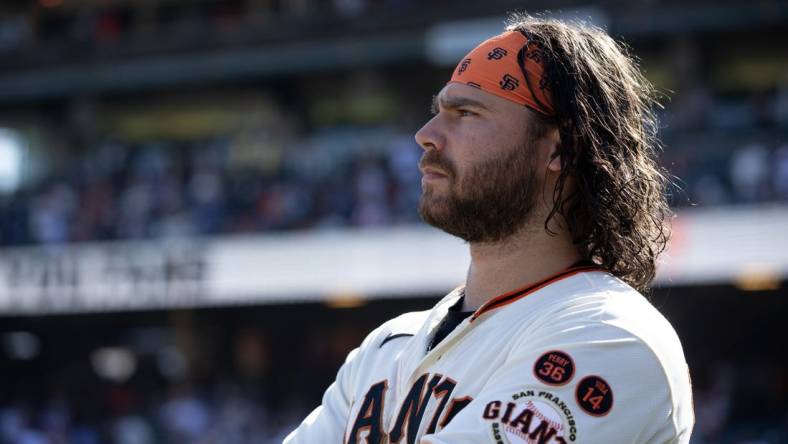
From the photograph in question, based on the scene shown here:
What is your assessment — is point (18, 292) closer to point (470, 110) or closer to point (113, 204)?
point (113, 204)

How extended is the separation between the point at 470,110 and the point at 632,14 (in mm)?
15153

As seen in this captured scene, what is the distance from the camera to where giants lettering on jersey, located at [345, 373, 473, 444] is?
80.4 inches

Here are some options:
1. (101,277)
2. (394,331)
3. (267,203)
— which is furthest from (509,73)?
(101,277)

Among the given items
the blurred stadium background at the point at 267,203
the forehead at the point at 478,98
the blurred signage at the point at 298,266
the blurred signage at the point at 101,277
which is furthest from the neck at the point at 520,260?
the blurred signage at the point at 101,277

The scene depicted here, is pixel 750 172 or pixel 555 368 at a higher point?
pixel 555 368

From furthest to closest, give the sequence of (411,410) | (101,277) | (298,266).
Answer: (101,277) → (298,266) → (411,410)

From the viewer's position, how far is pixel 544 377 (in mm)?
1865

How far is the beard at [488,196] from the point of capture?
2.25 metres

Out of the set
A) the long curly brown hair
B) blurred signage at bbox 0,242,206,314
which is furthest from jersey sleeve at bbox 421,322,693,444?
blurred signage at bbox 0,242,206,314

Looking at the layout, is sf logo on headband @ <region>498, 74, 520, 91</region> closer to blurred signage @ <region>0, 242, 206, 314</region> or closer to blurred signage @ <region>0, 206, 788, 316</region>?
blurred signage @ <region>0, 206, 788, 316</region>

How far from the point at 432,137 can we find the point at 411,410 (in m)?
0.53

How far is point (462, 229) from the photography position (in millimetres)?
2285

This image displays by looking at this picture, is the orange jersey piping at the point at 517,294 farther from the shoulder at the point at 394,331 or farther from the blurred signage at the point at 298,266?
the blurred signage at the point at 298,266

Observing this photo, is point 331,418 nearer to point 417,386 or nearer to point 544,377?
point 417,386
